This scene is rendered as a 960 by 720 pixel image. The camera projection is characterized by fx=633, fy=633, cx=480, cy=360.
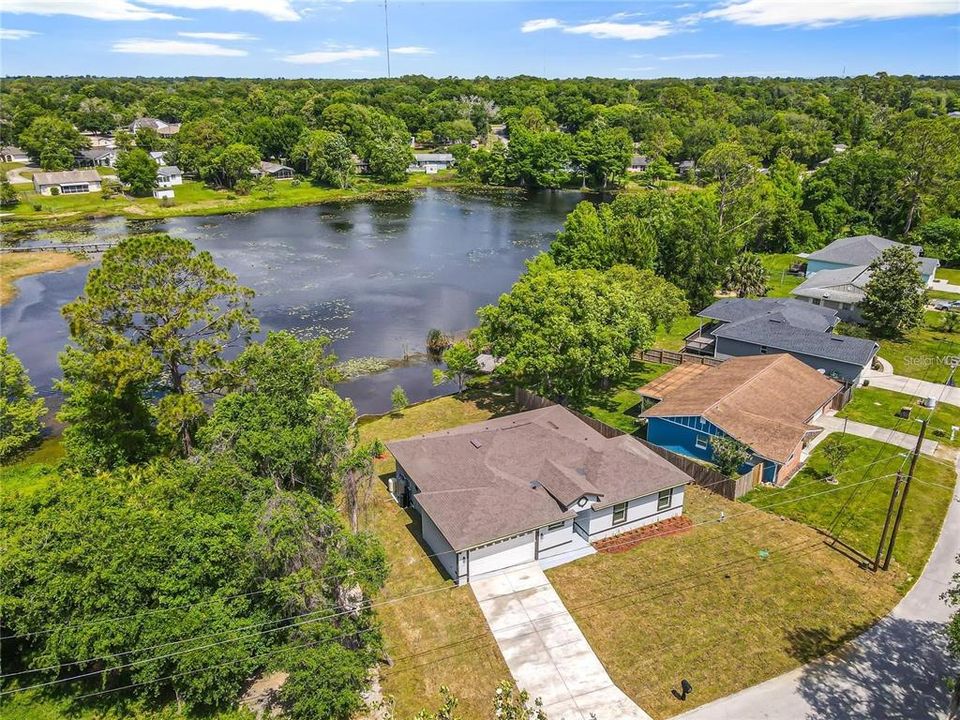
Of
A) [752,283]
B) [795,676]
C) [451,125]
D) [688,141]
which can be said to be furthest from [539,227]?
[795,676]

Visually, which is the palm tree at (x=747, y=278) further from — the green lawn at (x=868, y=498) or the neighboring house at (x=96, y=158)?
the neighboring house at (x=96, y=158)

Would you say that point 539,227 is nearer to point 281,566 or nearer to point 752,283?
point 752,283

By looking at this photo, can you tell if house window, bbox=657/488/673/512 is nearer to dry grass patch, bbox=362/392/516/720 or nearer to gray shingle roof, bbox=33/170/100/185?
dry grass patch, bbox=362/392/516/720

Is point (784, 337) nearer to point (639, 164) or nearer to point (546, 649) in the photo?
point (546, 649)

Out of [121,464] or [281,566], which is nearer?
[281,566]

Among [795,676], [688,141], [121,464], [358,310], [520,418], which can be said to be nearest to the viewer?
[795,676]

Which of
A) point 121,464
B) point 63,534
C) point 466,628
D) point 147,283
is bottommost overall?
point 466,628

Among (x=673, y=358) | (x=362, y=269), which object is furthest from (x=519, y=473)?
(x=362, y=269)

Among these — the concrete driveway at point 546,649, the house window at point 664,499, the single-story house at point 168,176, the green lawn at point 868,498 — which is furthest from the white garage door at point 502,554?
the single-story house at point 168,176
